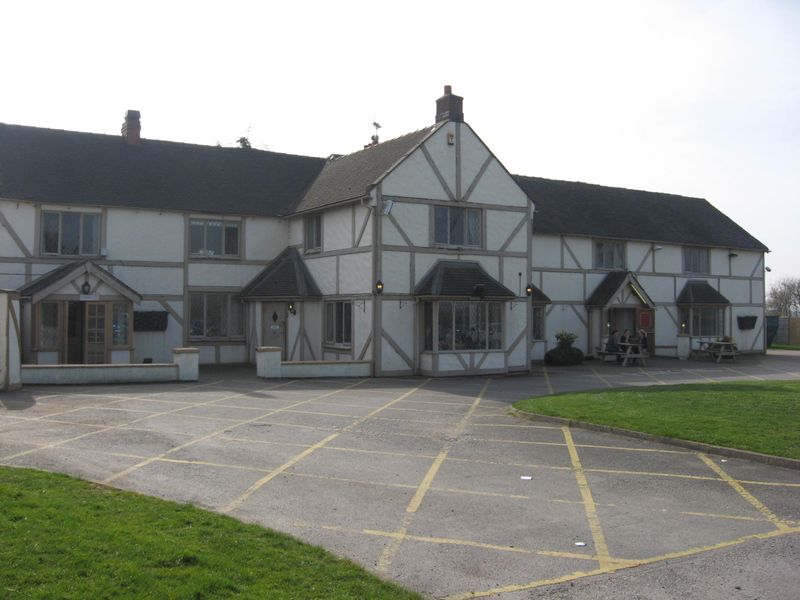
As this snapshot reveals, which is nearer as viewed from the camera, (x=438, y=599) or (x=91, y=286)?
(x=438, y=599)

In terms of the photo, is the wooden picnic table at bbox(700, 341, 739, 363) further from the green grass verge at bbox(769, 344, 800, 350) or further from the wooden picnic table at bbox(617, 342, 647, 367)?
the green grass verge at bbox(769, 344, 800, 350)

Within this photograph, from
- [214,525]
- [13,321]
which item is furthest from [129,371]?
[214,525]

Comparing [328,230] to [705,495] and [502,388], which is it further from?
[705,495]

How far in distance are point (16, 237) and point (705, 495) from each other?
869 inches

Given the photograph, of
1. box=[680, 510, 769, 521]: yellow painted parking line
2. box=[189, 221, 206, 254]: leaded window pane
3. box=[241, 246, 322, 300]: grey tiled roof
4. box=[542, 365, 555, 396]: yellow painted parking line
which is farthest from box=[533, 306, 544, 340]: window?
box=[680, 510, 769, 521]: yellow painted parking line

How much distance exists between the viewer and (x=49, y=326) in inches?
906

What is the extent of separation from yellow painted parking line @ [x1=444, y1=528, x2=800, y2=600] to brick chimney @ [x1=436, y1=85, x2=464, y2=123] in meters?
18.7

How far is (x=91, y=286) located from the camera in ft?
76.4

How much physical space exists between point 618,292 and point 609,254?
2.44m

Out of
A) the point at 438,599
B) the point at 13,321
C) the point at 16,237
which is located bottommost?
the point at 438,599

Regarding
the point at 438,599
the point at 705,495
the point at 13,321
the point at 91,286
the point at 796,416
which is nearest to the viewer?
the point at 438,599

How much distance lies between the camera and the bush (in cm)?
2903

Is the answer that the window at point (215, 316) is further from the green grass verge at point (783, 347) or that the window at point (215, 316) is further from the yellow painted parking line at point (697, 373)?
the green grass verge at point (783, 347)

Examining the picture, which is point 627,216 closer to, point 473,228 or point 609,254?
point 609,254
